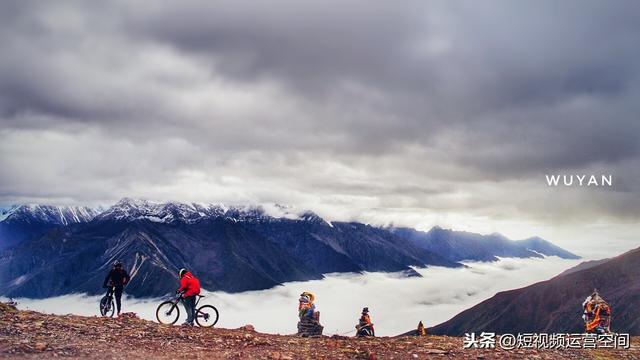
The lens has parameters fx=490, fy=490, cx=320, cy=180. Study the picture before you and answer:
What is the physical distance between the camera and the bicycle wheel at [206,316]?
2580cm

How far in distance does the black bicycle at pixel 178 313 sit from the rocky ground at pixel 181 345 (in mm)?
2259

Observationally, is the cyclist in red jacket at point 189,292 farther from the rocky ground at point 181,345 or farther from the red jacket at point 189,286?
the rocky ground at point 181,345

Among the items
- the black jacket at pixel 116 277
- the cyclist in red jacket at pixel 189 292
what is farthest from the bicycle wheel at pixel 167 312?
the black jacket at pixel 116 277

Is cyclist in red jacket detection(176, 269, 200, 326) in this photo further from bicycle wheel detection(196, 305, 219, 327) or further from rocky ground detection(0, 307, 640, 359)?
rocky ground detection(0, 307, 640, 359)

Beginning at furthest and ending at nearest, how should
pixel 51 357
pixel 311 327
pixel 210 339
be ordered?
1. pixel 311 327
2. pixel 210 339
3. pixel 51 357

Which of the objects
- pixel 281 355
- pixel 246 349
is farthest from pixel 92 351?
pixel 281 355

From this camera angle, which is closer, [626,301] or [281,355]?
[281,355]

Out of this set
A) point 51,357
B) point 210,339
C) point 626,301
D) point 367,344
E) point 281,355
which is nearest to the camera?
point 51,357

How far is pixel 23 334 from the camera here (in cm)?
1880

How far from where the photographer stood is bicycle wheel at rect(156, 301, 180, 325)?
26609 mm

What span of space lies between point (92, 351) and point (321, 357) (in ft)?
27.1

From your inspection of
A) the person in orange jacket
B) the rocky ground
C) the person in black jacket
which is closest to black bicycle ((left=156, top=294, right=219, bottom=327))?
the rocky ground

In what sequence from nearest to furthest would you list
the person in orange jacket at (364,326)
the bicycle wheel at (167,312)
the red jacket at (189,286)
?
1. the red jacket at (189,286)
2. the bicycle wheel at (167,312)
3. the person in orange jacket at (364,326)

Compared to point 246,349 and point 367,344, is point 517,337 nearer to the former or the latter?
point 367,344
